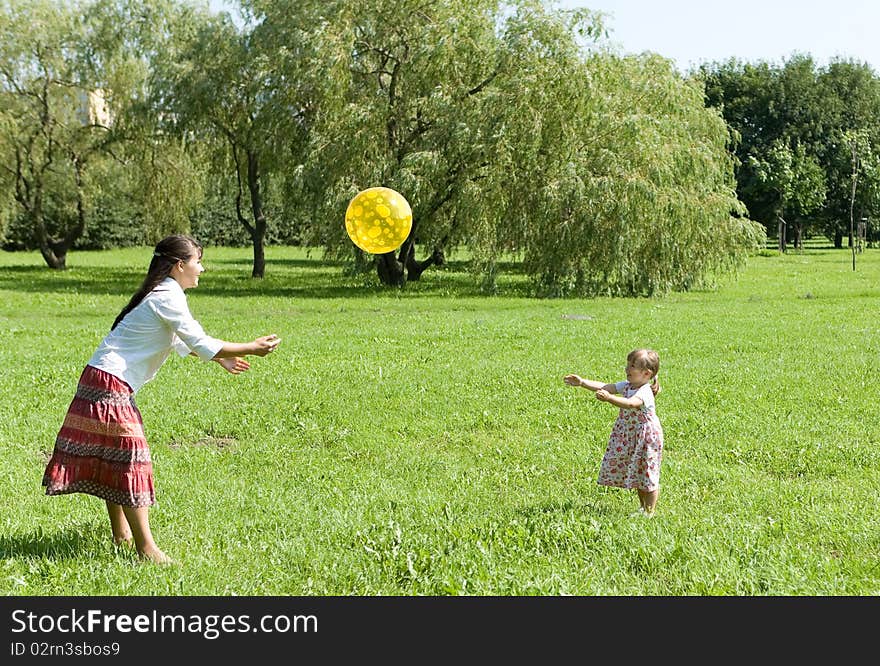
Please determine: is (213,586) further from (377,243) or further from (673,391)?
(673,391)

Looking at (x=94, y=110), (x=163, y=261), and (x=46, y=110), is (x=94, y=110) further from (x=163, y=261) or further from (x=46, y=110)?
(x=163, y=261)

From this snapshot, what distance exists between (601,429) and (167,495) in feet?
12.0

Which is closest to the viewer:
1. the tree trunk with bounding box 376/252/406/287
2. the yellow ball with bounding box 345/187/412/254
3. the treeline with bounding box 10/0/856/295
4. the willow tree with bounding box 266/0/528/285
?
the yellow ball with bounding box 345/187/412/254

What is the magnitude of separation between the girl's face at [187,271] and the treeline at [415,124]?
17247 millimetres

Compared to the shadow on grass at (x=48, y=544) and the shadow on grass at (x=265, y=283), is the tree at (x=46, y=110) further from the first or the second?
the shadow on grass at (x=48, y=544)

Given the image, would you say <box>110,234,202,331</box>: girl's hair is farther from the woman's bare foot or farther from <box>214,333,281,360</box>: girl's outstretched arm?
the woman's bare foot

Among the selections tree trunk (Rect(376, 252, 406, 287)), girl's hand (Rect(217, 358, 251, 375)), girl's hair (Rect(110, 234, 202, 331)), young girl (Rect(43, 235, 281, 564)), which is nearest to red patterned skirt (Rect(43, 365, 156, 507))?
young girl (Rect(43, 235, 281, 564))

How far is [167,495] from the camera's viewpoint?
20.0 ft

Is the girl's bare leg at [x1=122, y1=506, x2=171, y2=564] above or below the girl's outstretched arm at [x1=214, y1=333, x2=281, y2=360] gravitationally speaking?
below

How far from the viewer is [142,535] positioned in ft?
15.5

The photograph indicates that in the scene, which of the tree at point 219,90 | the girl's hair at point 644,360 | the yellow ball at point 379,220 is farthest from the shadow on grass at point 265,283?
the girl's hair at point 644,360

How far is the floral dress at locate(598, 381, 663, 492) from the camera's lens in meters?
5.54

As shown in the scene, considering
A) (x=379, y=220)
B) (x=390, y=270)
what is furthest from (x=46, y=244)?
(x=379, y=220)

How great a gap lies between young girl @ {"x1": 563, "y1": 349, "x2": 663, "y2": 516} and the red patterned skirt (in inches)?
103
